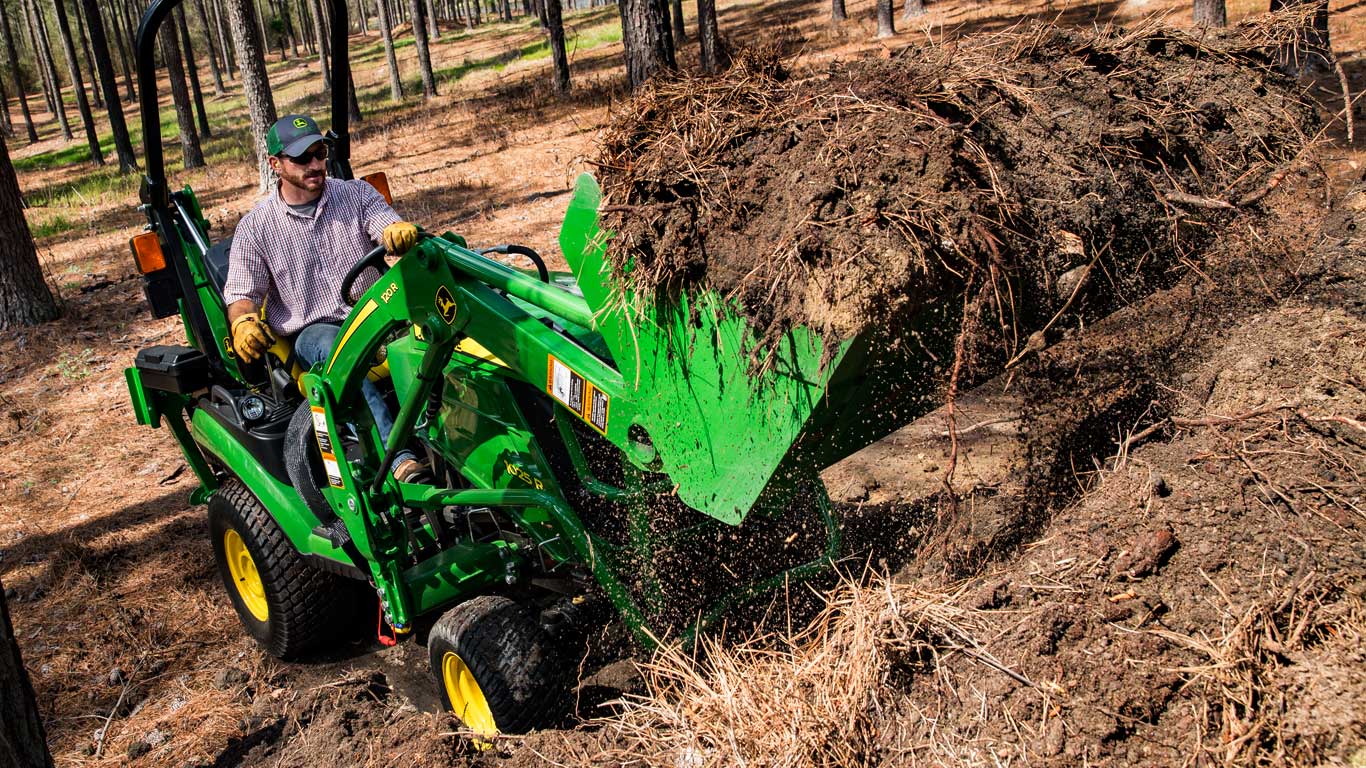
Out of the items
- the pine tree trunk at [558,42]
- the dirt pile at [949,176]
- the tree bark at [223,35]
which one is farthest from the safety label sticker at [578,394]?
the tree bark at [223,35]

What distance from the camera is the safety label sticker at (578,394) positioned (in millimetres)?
2930

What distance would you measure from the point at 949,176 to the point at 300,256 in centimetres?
306

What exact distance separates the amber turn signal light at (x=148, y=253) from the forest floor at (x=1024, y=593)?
164cm

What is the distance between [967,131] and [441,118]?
2010cm

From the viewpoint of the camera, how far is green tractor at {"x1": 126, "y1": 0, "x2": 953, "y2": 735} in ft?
8.77

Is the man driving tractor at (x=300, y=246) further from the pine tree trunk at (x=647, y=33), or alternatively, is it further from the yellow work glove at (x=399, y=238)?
the pine tree trunk at (x=647, y=33)

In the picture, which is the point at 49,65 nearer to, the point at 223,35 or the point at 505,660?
the point at 223,35

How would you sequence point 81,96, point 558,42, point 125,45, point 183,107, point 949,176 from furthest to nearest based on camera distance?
point 125,45 < point 81,96 < point 183,107 < point 558,42 < point 949,176

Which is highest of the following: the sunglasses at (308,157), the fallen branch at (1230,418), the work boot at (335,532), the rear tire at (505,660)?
the sunglasses at (308,157)

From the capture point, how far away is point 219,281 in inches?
184

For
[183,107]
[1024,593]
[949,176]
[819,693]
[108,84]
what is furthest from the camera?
[183,107]

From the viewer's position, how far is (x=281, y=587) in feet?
13.8

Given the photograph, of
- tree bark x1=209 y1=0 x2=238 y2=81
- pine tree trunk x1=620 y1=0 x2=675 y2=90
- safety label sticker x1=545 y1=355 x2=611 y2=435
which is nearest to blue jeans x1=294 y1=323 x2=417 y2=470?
safety label sticker x1=545 y1=355 x2=611 y2=435

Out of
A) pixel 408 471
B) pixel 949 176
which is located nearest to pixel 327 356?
pixel 408 471
